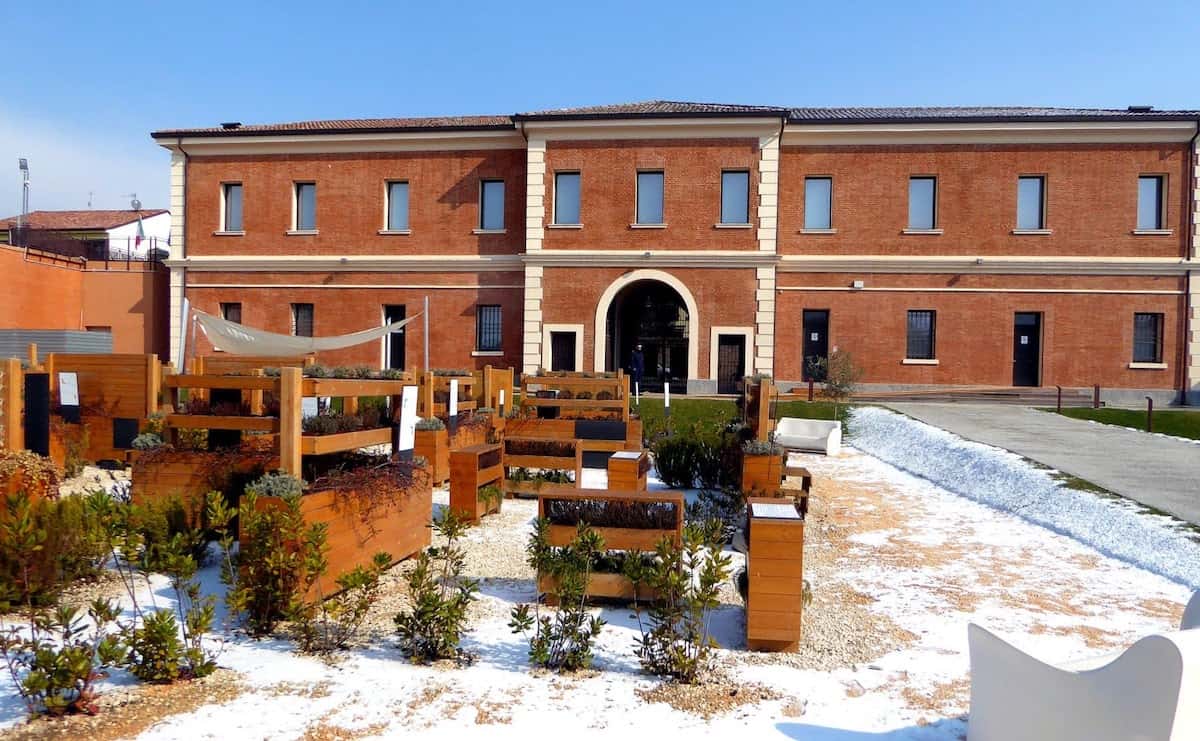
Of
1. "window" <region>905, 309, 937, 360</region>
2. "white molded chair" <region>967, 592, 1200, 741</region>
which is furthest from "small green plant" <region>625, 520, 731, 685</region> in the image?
"window" <region>905, 309, 937, 360</region>

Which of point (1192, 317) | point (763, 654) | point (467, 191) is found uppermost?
point (467, 191)

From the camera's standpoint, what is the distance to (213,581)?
542cm

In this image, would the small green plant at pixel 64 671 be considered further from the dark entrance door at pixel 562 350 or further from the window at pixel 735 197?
the window at pixel 735 197

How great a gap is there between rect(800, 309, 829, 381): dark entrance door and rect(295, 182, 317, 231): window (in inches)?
639

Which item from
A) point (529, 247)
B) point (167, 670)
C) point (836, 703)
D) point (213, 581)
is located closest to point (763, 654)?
point (836, 703)

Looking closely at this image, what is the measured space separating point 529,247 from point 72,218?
3235 cm

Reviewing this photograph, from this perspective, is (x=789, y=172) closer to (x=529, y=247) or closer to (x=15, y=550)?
(x=529, y=247)

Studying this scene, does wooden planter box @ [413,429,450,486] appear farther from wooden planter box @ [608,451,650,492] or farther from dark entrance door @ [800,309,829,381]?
dark entrance door @ [800,309,829,381]

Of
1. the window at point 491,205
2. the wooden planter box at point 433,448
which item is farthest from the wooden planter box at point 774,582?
the window at point 491,205

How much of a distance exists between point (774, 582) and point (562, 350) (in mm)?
19155

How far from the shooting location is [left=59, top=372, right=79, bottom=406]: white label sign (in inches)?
385

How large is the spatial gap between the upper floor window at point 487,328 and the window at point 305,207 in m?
6.34

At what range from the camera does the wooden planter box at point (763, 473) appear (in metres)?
7.53

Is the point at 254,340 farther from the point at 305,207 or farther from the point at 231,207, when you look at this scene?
the point at 231,207
